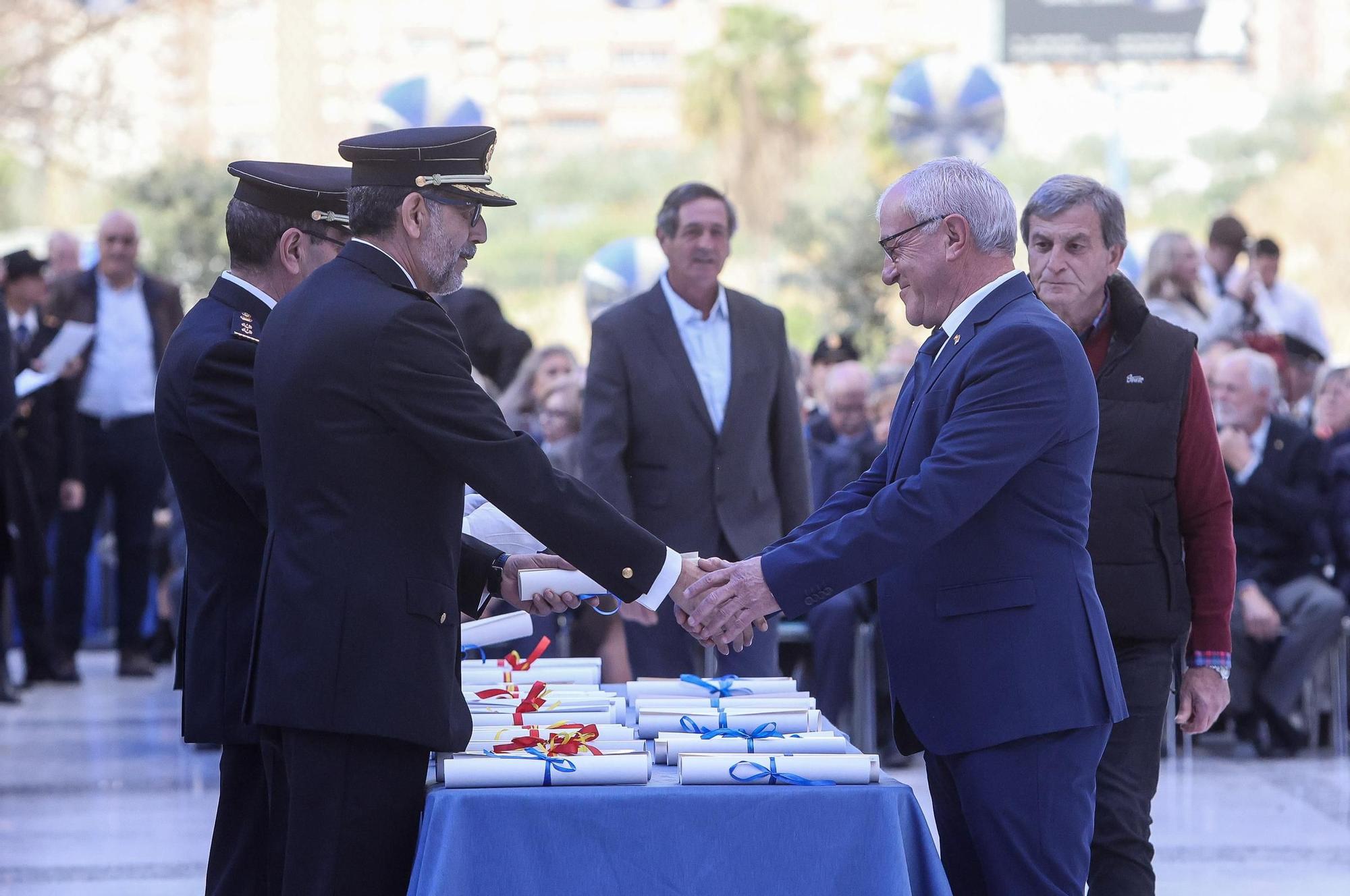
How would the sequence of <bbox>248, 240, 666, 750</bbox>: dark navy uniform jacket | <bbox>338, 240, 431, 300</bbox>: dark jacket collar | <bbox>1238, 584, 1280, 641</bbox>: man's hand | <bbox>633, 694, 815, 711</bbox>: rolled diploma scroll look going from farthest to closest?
<bbox>1238, 584, 1280, 641</bbox>: man's hand < <bbox>633, 694, 815, 711</bbox>: rolled diploma scroll < <bbox>338, 240, 431, 300</bbox>: dark jacket collar < <bbox>248, 240, 666, 750</bbox>: dark navy uniform jacket

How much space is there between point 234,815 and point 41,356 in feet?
17.9

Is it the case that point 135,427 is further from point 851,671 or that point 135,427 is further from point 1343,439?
Result: point 1343,439

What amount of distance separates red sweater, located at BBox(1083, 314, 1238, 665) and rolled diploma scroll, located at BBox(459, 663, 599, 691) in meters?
1.27

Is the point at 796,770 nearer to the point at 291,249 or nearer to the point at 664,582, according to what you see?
the point at 664,582

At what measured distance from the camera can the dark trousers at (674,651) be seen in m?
5.19

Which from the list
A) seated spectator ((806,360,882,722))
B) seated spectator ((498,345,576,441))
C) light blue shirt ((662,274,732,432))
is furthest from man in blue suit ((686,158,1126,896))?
seated spectator ((498,345,576,441))

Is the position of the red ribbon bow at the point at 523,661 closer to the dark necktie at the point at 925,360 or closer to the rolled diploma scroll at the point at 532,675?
the rolled diploma scroll at the point at 532,675

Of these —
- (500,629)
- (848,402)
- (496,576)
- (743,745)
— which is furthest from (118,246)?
(743,745)

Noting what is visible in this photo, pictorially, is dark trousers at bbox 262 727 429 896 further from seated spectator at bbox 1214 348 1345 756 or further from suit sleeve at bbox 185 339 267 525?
Answer: seated spectator at bbox 1214 348 1345 756

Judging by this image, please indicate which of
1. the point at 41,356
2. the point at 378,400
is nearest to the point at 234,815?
the point at 378,400

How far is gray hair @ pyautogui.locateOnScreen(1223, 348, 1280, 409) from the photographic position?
6.98 metres

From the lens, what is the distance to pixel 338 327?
2658 mm

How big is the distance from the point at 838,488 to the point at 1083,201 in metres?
3.24

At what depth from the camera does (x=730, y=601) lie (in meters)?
3.09
